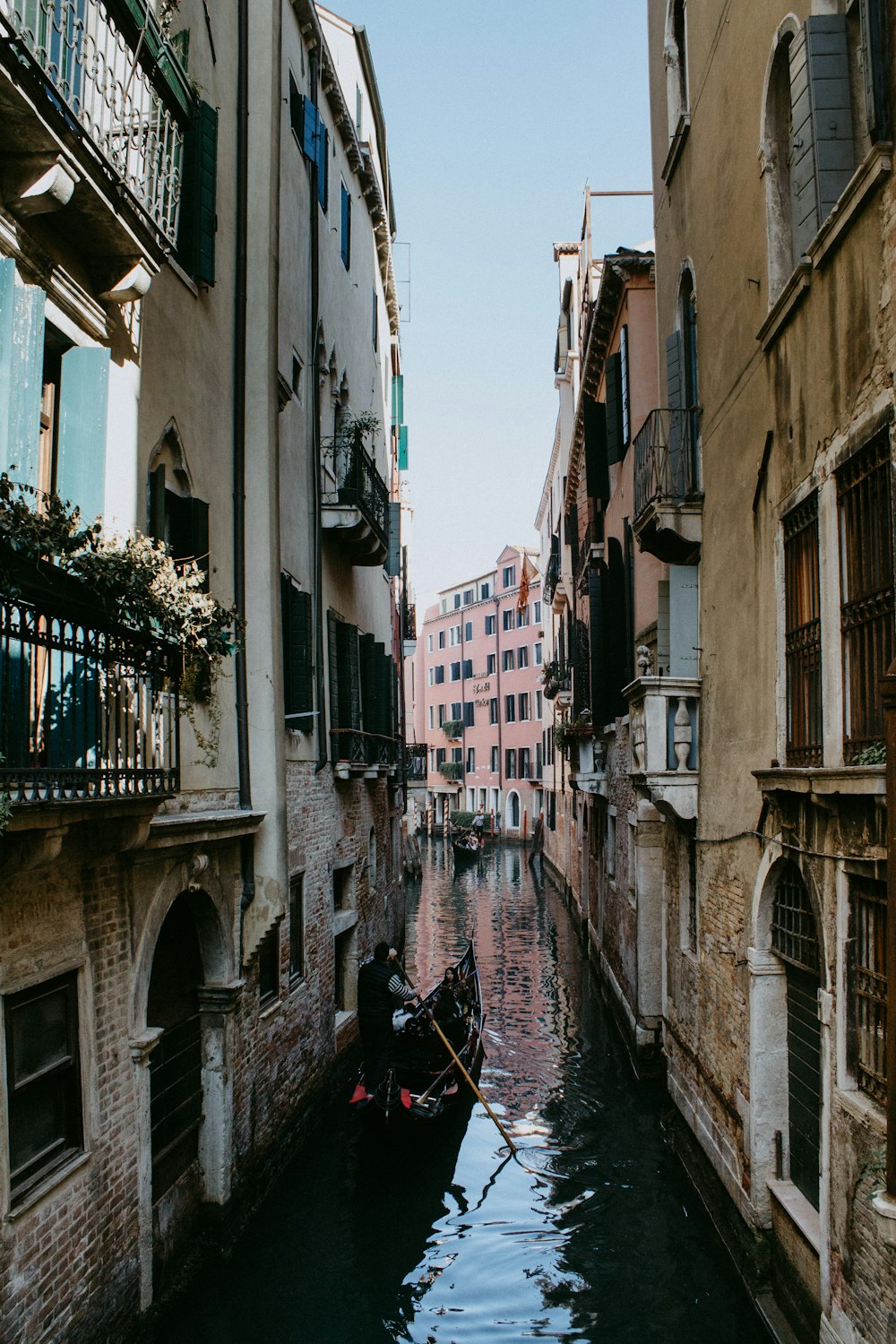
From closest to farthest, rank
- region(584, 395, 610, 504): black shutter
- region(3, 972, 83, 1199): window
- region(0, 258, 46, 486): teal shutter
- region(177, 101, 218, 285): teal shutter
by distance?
region(0, 258, 46, 486): teal shutter, region(3, 972, 83, 1199): window, region(177, 101, 218, 285): teal shutter, region(584, 395, 610, 504): black shutter

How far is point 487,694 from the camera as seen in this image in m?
52.6

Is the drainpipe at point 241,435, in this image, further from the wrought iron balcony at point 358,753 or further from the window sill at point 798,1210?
the window sill at point 798,1210

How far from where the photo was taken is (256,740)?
27.4 ft

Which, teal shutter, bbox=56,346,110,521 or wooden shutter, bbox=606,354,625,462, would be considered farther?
wooden shutter, bbox=606,354,625,462

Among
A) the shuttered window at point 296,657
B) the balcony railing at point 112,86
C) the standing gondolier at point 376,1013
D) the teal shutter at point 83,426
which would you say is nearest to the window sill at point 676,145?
the balcony railing at point 112,86

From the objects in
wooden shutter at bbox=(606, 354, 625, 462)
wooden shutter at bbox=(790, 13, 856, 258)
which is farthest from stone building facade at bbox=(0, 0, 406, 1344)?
wooden shutter at bbox=(790, 13, 856, 258)

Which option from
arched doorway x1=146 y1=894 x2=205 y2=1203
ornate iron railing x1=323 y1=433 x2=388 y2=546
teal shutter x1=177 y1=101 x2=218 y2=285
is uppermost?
teal shutter x1=177 y1=101 x2=218 y2=285

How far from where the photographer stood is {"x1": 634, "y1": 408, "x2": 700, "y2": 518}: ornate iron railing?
9.12 m

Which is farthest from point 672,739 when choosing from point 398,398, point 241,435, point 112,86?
point 398,398

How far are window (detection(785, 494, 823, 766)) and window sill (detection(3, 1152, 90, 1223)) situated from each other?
14.1 feet

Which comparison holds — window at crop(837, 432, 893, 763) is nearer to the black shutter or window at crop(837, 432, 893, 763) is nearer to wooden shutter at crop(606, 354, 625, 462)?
wooden shutter at crop(606, 354, 625, 462)

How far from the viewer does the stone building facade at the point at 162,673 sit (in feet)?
15.2

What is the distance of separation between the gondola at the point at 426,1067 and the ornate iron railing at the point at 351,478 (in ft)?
17.7

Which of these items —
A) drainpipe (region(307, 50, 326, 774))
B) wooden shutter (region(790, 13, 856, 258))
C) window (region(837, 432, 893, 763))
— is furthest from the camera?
drainpipe (region(307, 50, 326, 774))
